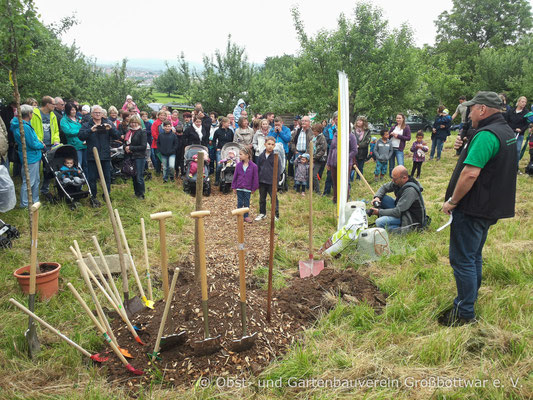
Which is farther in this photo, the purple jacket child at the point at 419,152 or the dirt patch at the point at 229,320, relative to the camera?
the purple jacket child at the point at 419,152

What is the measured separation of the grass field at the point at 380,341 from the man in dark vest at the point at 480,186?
1.89 ft

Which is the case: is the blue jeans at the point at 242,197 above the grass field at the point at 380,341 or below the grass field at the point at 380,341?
above

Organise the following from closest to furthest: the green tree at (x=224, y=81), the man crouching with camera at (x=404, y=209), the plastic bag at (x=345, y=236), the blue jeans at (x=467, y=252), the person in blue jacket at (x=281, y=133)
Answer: the blue jeans at (x=467, y=252) < the plastic bag at (x=345, y=236) < the man crouching with camera at (x=404, y=209) < the person in blue jacket at (x=281, y=133) < the green tree at (x=224, y=81)

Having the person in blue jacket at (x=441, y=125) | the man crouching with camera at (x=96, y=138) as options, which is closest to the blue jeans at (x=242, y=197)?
the man crouching with camera at (x=96, y=138)

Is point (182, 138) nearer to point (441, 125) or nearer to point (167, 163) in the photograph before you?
point (167, 163)

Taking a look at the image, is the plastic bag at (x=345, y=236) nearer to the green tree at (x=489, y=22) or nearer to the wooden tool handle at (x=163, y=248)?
the wooden tool handle at (x=163, y=248)

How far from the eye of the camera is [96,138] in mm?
7418

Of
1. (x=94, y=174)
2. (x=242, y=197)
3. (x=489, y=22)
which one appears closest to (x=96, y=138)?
(x=94, y=174)

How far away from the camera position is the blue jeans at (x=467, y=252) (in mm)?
3293

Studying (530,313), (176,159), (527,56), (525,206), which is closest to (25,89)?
(176,159)

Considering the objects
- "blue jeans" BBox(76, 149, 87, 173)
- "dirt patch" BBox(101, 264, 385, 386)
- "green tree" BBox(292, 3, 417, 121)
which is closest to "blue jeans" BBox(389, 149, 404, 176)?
"green tree" BBox(292, 3, 417, 121)

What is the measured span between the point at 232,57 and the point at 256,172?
892 centimetres

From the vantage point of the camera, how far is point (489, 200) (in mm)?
3166

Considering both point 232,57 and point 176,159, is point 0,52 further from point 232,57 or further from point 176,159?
point 232,57
